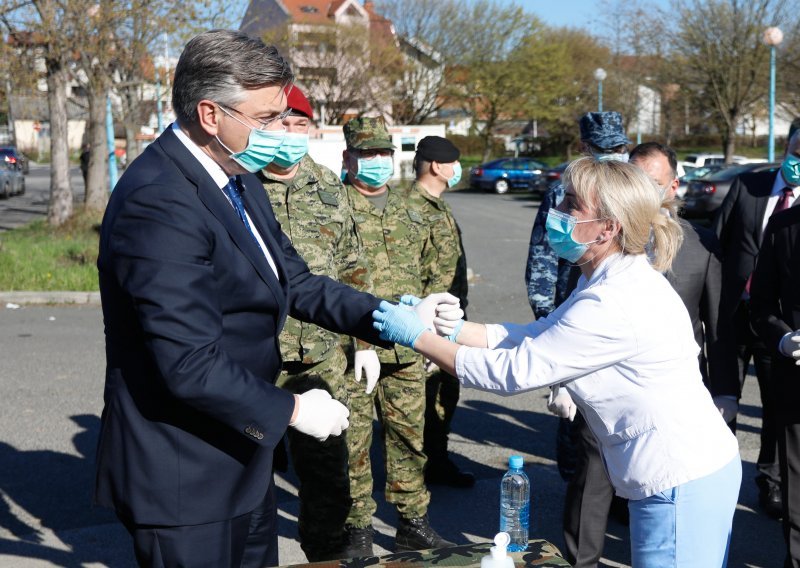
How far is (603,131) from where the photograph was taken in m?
4.94

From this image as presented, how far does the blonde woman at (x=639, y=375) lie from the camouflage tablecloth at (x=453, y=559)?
341mm

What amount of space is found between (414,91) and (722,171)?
2028 centimetres

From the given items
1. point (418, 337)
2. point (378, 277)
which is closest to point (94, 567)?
point (378, 277)

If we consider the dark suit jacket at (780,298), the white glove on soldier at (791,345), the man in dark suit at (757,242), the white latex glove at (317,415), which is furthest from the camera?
the man in dark suit at (757,242)

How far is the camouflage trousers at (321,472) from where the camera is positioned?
163 inches

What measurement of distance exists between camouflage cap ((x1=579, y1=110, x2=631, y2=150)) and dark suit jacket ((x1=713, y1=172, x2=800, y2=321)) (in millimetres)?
958

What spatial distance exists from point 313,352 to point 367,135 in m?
1.63

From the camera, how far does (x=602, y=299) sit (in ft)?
8.82

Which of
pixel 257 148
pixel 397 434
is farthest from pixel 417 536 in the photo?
pixel 257 148

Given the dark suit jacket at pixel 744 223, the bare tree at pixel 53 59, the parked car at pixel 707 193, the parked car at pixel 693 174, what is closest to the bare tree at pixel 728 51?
the parked car at pixel 693 174

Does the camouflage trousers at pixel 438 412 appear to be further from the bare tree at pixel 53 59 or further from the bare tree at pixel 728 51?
the bare tree at pixel 728 51

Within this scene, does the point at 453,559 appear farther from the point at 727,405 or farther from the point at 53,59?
the point at 53,59

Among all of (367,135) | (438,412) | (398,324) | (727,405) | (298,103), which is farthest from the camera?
(438,412)

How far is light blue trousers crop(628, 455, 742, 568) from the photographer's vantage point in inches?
106
